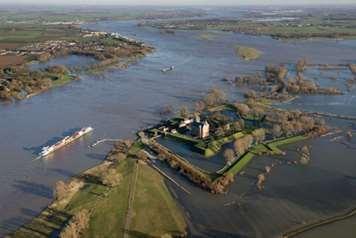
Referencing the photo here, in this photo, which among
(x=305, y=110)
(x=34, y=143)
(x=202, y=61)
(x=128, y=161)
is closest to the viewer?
(x=128, y=161)

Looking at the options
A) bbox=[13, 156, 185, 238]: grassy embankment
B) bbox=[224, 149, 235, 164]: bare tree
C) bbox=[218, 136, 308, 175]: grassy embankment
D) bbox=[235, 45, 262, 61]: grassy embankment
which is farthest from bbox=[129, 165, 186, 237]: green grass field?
bbox=[235, 45, 262, 61]: grassy embankment

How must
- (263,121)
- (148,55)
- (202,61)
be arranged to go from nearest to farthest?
1. (263,121)
2. (202,61)
3. (148,55)

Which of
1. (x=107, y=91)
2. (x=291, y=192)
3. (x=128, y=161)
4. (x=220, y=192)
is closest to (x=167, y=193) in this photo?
(x=220, y=192)

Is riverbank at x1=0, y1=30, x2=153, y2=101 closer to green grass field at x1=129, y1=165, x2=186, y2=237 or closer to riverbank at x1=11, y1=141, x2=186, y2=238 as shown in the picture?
riverbank at x1=11, y1=141, x2=186, y2=238

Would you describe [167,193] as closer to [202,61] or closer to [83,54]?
[202,61]

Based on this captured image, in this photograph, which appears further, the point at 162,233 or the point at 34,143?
the point at 34,143

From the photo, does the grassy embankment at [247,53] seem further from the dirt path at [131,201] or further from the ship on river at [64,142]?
the dirt path at [131,201]

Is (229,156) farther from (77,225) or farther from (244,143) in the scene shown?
(77,225)

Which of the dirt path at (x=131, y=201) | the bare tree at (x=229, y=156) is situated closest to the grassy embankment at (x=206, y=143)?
the bare tree at (x=229, y=156)
